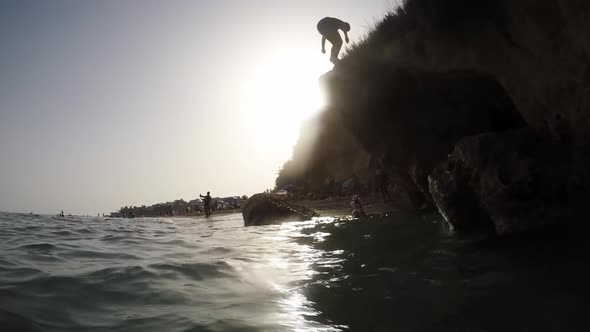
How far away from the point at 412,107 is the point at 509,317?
7.82 meters

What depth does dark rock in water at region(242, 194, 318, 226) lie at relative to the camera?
52.1 feet

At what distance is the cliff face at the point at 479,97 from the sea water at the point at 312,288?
3.02 feet

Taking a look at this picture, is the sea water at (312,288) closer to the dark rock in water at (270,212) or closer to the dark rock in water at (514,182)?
the dark rock in water at (514,182)

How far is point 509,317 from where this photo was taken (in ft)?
10.9

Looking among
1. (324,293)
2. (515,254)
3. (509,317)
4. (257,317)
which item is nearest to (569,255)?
(515,254)

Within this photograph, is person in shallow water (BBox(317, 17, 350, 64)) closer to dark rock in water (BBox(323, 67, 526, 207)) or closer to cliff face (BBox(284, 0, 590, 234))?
cliff face (BBox(284, 0, 590, 234))

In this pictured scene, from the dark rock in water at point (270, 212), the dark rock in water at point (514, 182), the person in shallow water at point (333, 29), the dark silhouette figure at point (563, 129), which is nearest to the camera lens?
the dark rock in water at point (514, 182)

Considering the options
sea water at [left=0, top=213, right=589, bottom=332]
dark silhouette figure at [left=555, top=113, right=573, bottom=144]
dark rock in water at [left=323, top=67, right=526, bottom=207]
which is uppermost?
dark rock in water at [left=323, top=67, right=526, bottom=207]

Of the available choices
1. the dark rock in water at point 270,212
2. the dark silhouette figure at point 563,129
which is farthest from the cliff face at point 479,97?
the dark rock in water at point 270,212

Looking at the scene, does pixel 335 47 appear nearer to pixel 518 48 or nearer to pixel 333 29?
pixel 333 29

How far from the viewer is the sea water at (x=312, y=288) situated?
3.46 metres

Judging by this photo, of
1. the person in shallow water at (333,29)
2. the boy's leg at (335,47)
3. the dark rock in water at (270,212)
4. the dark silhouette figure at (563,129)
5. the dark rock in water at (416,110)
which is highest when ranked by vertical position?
the person in shallow water at (333,29)

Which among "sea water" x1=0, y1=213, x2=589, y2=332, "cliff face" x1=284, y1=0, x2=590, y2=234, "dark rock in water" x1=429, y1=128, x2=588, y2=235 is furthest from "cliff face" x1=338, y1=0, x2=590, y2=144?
"sea water" x1=0, y1=213, x2=589, y2=332

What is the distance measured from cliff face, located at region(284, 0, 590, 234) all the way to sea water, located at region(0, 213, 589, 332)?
36.2 inches
